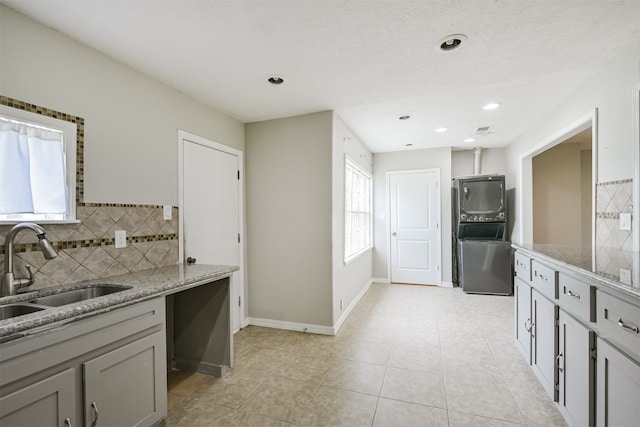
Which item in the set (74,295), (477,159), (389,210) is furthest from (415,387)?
(477,159)

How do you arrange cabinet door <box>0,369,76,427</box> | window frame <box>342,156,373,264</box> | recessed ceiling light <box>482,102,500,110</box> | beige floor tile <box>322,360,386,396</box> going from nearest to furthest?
1. cabinet door <box>0,369,76,427</box>
2. beige floor tile <box>322,360,386,396</box>
3. recessed ceiling light <box>482,102,500,110</box>
4. window frame <box>342,156,373,264</box>

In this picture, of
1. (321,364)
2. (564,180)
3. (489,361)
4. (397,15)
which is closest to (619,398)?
(489,361)

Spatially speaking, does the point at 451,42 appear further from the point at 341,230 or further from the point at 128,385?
the point at 128,385

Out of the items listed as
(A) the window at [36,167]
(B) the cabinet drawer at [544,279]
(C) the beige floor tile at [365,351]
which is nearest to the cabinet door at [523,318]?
A: (B) the cabinet drawer at [544,279]

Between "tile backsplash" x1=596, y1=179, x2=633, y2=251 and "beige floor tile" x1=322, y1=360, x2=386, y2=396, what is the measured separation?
1.91 m

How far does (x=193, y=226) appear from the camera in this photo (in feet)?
8.70

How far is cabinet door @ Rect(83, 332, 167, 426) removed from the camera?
1310 mm

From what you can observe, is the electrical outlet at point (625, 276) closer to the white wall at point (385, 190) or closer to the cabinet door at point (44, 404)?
the cabinet door at point (44, 404)

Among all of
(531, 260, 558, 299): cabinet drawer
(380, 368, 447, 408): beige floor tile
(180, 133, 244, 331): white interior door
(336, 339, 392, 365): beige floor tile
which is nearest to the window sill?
(336, 339, 392, 365): beige floor tile

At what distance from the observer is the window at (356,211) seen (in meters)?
3.80

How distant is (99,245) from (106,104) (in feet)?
3.15

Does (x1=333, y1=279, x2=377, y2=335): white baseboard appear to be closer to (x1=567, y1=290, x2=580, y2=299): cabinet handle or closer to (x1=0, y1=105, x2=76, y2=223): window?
(x1=567, y1=290, x2=580, y2=299): cabinet handle

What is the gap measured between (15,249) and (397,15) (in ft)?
7.90

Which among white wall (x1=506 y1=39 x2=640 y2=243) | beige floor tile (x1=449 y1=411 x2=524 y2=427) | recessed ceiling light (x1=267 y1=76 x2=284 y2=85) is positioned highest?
recessed ceiling light (x1=267 y1=76 x2=284 y2=85)
